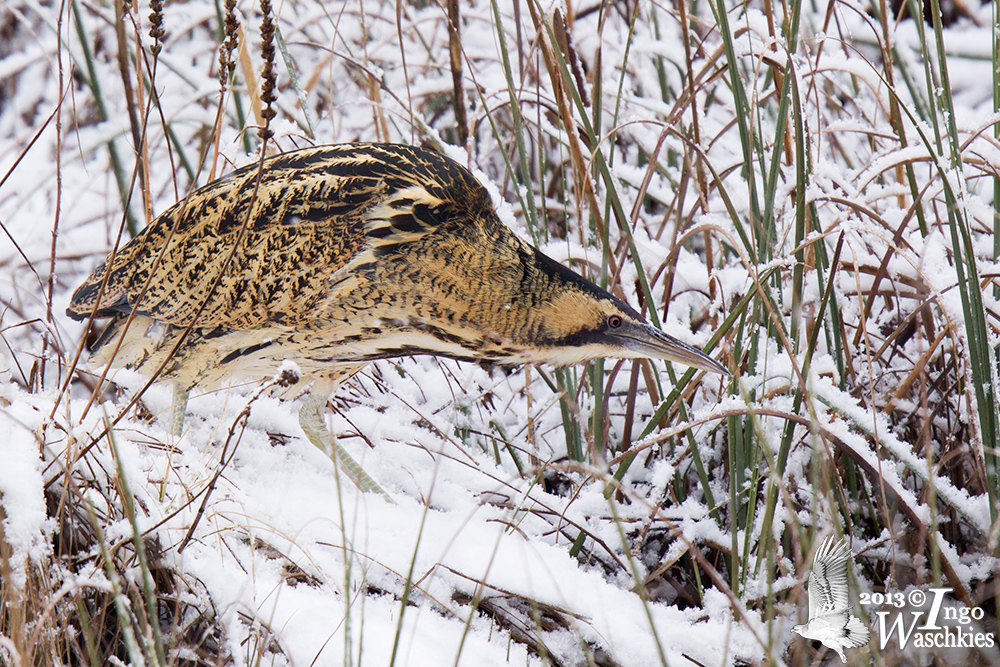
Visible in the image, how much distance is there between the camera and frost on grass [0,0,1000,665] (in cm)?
130

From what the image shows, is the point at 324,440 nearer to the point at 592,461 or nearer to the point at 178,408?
the point at 178,408

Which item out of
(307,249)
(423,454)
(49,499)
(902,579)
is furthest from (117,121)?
(902,579)

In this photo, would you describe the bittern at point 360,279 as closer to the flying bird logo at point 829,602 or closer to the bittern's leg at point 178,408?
the bittern's leg at point 178,408

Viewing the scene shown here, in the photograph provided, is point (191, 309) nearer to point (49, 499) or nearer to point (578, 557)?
point (49, 499)

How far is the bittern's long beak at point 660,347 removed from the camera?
1673mm

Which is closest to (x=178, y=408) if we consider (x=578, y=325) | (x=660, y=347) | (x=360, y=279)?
(x=360, y=279)

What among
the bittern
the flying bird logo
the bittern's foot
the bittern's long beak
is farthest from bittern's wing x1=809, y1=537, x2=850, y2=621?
the bittern's foot

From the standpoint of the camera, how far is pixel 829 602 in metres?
1.43

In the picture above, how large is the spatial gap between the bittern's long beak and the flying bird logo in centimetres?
36

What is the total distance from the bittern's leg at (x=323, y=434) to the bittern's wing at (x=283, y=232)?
23 cm

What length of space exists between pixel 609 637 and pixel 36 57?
286 cm

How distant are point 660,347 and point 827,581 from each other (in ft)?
1.58

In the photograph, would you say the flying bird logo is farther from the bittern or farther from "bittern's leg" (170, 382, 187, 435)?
"bittern's leg" (170, 382, 187, 435)

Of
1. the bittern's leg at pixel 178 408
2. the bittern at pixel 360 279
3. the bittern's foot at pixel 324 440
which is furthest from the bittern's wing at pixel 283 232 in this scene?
the bittern's foot at pixel 324 440
